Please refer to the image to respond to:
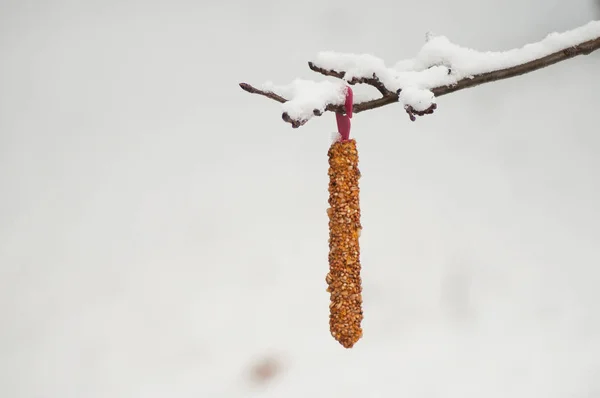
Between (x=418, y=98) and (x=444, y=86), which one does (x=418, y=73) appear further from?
(x=418, y=98)

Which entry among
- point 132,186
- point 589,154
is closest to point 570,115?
point 589,154

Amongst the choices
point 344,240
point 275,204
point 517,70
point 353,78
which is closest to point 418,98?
point 353,78

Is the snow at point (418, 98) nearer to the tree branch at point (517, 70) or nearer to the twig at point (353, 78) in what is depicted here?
the twig at point (353, 78)

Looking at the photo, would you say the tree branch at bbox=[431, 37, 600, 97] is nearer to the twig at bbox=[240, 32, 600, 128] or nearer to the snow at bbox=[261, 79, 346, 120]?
the twig at bbox=[240, 32, 600, 128]

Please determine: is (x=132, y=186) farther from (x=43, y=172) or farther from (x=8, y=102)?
(x=8, y=102)

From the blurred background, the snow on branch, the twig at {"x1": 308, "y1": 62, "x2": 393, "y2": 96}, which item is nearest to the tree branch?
the snow on branch
